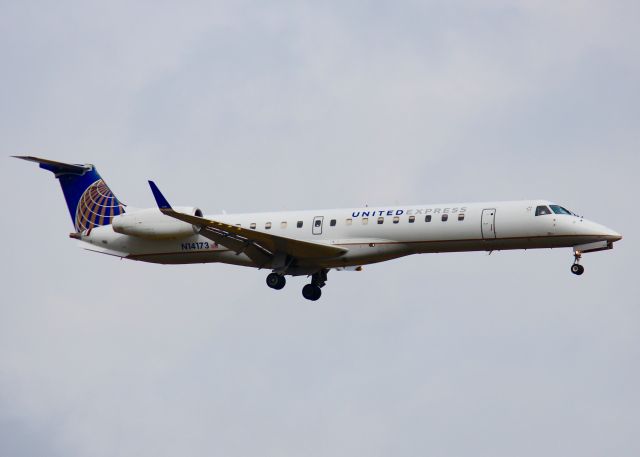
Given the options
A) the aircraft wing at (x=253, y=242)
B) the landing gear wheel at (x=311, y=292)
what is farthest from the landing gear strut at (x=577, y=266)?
the landing gear wheel at (x=311, y=292)

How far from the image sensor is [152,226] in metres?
42.1

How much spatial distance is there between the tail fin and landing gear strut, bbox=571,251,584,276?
16044mm

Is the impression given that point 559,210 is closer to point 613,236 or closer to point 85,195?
point 613,236

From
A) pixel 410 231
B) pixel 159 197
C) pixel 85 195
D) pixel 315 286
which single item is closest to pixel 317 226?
pixel 315 286

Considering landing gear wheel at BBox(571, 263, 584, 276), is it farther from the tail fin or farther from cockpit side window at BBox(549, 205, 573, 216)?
the tail fin

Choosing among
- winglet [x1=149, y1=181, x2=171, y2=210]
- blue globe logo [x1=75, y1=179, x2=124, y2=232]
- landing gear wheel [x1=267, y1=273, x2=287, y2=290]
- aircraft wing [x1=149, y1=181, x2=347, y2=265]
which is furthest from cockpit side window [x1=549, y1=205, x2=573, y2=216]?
blue globe logo [x1=75, y1=179, x2=124, y2=232]

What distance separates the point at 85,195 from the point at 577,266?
17512mm

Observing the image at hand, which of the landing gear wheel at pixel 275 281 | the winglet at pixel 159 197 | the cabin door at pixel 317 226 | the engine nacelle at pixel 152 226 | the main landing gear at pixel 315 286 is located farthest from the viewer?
the main landing gear at pixel 315 286

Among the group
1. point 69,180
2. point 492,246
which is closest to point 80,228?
point 69,180

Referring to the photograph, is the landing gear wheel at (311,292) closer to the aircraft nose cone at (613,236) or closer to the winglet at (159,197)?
the winglet at (159,197)

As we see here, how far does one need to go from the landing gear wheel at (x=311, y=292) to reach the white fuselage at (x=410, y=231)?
1.36 metres

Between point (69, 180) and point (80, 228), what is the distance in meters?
1.87

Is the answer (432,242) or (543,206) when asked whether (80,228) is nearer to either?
(432,242)

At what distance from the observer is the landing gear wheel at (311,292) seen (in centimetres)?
4297
